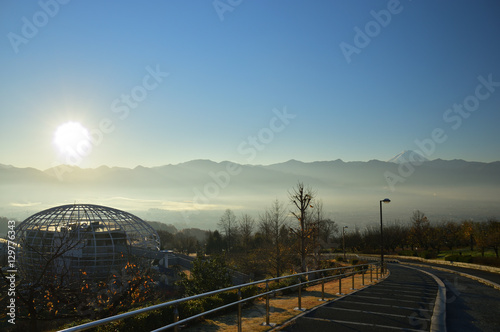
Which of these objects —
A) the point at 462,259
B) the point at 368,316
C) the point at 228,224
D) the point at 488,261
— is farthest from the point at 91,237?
the point at 228,224

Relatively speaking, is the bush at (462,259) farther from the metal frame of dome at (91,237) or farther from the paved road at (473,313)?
the metal frame of dome at (91,237)

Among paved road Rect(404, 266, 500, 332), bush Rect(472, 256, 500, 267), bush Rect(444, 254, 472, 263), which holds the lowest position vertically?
bush Rect(444, 254, 472, 263)

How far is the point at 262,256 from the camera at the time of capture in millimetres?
42406

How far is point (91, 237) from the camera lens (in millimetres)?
29375

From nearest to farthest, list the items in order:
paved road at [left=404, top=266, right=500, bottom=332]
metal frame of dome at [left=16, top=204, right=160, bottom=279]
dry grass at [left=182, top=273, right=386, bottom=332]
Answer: dry grass at [left=182, top=273, right=386, bottom=332] → paved road at [left=404, top=266, right=500, bottom=332] → metal frame of dome at [left=16, top=204, right=160, bottom=279]

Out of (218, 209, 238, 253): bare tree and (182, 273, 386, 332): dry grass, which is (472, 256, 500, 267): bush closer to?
(182, 273, 386, 332): dry grass

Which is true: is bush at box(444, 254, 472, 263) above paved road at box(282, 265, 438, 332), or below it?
below

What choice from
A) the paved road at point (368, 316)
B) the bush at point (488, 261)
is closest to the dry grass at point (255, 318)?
the paved road at point (368, 316)

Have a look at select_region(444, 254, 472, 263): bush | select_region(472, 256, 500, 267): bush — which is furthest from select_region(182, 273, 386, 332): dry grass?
select_region(444, 254, 472, 263): bush

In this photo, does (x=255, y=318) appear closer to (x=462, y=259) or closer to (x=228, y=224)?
(x=462, y=259)

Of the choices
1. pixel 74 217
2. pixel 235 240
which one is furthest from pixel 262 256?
pixel 235 240

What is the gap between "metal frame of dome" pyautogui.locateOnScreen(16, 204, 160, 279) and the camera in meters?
27.5

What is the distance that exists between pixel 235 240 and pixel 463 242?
52.0 meters

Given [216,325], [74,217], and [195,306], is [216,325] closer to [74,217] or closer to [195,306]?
[195,306]
